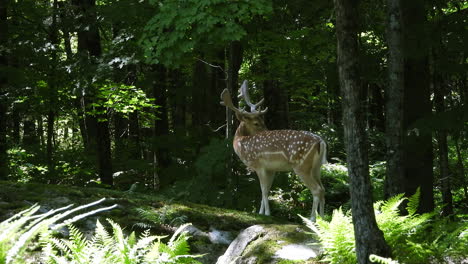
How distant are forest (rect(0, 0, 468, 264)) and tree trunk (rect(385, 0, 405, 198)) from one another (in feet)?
0.06

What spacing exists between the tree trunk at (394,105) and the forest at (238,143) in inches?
0.7

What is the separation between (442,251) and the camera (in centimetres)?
323

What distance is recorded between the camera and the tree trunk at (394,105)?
229 inches

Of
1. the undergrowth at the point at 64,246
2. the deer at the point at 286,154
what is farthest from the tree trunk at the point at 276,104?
the undergrowth at the point at 64,246

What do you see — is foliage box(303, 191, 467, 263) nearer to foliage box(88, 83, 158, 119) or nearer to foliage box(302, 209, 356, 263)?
foliage box(302, 209, 356, 263)

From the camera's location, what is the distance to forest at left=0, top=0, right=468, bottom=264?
312cm

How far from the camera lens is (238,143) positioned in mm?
7055

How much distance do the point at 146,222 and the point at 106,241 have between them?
3.16 m

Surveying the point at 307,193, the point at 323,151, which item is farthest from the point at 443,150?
the point at 323,151

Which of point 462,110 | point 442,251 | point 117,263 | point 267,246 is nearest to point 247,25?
point 462,110

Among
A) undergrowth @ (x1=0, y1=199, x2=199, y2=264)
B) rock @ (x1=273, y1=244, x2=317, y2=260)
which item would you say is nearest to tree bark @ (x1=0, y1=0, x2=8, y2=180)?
rock @ (x1=273, y1=244, x2=317, y2=260)

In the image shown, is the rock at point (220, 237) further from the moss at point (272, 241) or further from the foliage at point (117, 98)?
the foliage at point (117, 98)

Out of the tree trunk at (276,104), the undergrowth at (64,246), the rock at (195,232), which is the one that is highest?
the tree trunk at (276,104)

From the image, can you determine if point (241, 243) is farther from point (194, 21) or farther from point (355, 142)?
point (194, 21)
